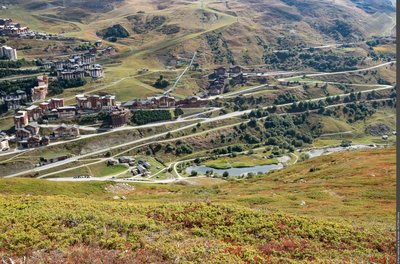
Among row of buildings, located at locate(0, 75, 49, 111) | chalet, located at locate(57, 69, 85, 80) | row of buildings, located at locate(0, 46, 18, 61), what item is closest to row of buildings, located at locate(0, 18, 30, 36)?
row of buildings, located at locate(0, 46, 18, 61)

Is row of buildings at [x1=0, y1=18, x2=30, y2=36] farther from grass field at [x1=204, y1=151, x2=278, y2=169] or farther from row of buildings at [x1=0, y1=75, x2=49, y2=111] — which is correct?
grass field at [x1=204, y1=151, x2=278, y2=169]

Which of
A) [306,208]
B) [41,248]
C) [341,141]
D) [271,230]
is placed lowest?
[341,141]

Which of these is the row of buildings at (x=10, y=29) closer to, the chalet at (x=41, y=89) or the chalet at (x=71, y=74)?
the chalet at (x=71, y=74)

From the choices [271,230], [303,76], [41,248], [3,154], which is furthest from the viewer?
[303,76]

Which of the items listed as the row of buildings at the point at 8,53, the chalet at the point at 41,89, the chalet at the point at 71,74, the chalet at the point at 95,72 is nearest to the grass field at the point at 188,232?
the chalet at the point at 41,89

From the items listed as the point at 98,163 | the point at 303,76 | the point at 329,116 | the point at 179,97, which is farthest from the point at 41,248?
Result: the point at 303,76

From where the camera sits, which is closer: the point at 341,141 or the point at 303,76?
the point at 341,141

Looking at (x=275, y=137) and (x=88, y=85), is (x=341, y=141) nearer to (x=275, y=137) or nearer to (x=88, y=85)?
(x=275, y=137)

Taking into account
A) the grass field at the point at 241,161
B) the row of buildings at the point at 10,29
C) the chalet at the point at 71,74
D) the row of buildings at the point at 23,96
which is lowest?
the grass field at the point at 241,161

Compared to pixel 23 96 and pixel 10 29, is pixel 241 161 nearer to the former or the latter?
pixel 23 96
